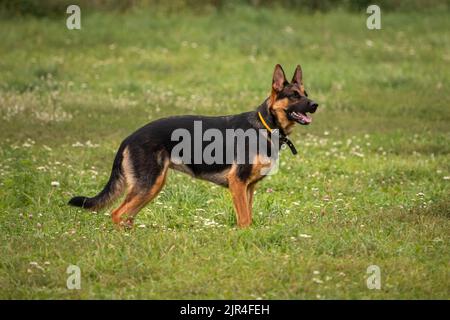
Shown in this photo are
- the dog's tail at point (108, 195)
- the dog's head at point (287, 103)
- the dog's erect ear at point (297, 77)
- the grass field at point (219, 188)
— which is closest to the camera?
the grass field at point (219, 188)

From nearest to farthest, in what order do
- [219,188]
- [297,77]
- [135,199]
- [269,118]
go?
1. [135,199]
2. [269,118]
3. [297,77]
4. [219,188]

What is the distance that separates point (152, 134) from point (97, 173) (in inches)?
104

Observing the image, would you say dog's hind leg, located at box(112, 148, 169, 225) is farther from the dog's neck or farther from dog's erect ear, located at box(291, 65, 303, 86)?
dog's erect ear, located at box(291, 65, 303, 86)

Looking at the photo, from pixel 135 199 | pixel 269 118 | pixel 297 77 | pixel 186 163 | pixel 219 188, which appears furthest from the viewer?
pixel 219 188

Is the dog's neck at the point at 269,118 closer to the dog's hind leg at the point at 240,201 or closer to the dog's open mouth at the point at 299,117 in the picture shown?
the dog's open mouth at the point at 299,117

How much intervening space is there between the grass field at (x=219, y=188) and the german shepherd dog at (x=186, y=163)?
28 centimetres

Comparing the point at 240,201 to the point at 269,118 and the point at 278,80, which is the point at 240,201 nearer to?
the point at 269,118

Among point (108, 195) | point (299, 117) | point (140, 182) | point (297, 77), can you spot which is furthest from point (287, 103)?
point (108, 195)

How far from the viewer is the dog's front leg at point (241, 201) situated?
26.8 feet

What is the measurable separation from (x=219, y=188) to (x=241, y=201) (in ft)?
6.45

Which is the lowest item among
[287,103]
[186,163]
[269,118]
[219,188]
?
[219,188]

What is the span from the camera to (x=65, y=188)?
385 inches

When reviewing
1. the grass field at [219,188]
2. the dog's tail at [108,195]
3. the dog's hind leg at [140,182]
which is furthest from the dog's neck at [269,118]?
the dog's tail at [108,195]

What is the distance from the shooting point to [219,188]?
10.1 m
